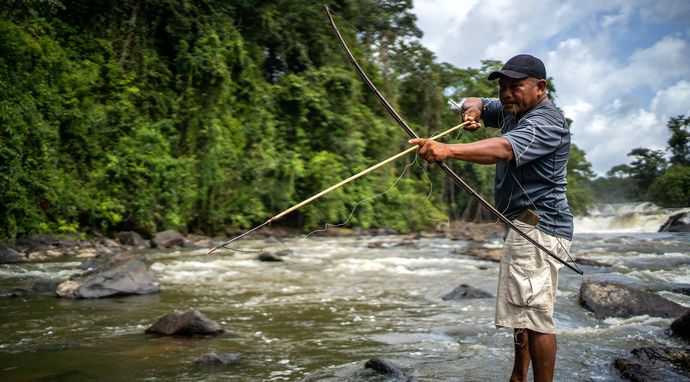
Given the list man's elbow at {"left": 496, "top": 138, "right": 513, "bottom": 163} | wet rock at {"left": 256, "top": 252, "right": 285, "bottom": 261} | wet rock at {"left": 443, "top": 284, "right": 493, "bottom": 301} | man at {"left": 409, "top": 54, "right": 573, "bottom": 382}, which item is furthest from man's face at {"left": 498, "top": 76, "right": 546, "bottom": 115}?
wet rock at {"left": 256, "top": 252, "right": 285, "bottom": 261}

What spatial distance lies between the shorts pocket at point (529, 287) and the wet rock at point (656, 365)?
1124 millimetres

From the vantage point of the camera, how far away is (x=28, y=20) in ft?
39.4

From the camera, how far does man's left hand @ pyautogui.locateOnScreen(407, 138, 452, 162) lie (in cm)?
269

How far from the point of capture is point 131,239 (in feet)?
41.0

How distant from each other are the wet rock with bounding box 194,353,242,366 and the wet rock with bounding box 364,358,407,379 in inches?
39.5

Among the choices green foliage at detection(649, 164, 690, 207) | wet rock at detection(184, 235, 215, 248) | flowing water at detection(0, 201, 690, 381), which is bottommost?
flowing water at detection(0, 201, 690, 381)

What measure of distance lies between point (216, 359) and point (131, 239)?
9300 millimetres

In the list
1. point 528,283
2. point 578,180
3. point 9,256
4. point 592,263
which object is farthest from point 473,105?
point 578,180

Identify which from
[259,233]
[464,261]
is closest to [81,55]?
[259,233]

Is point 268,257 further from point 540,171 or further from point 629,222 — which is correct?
point 629,222

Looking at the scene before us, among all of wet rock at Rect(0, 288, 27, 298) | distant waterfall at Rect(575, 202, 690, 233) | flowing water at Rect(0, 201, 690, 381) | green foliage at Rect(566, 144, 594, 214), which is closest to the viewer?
flowing water at Rect(0, 201, 690, 381)

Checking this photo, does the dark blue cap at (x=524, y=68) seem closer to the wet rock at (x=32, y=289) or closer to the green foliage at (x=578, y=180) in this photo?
the wet rock at (x=32, y=289)

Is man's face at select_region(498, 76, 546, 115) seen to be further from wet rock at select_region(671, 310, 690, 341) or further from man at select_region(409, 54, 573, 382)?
wet rock at select_region(671, 310, 690, 341)

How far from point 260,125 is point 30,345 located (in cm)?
1382
